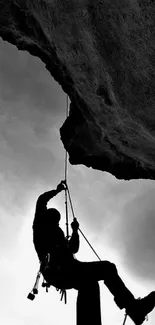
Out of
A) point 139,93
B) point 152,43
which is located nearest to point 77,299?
point 139,93

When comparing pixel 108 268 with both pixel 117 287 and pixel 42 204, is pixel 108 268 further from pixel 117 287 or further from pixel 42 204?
pixel 42 204

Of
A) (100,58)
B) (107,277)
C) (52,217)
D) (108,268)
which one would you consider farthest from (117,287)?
(100,58)

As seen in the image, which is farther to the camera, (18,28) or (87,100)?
(87,100)

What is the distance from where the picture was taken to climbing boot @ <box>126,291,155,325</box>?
206 inches

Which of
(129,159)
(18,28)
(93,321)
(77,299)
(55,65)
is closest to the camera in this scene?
(93,321)

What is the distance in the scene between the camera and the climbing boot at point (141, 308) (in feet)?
17.1

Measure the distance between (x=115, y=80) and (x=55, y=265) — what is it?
3.39m

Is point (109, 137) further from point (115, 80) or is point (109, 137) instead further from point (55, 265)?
point (55, 265)

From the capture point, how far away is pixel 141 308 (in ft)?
17.2

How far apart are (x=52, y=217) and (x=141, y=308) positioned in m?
2.30

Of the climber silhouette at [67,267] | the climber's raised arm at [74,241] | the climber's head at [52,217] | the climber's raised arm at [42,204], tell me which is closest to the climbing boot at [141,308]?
the climber silhouette at [67,267]

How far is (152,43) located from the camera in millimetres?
4352

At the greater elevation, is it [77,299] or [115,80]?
[115,80]

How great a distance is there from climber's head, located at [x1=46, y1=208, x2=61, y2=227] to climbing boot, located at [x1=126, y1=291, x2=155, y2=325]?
204 cm
